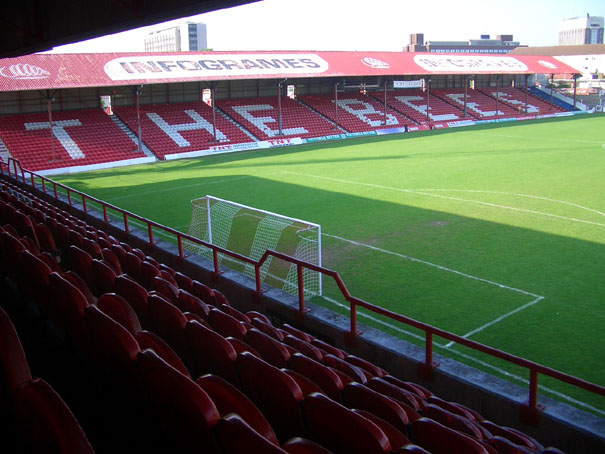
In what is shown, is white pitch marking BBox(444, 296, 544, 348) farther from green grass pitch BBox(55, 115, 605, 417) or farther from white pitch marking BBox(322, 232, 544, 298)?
white pitch marking BBox(322, 232, 544, 298)

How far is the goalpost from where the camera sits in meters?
10.2

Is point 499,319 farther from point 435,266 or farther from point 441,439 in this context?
point 441,439

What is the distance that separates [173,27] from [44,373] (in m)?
210

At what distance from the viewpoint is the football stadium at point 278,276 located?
9.30ft

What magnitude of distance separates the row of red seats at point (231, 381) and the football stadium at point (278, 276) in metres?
0.01

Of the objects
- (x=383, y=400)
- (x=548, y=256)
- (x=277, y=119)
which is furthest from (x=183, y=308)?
(x=277, y=119)

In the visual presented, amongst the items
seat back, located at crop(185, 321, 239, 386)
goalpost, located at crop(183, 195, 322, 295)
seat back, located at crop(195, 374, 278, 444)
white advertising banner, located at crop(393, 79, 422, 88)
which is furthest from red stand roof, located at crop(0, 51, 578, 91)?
seat back, located at crop(195, 374, 278, 444)

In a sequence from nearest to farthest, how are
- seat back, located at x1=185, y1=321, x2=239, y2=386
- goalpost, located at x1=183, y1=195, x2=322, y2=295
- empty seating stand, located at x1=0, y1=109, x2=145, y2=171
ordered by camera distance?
seat back, located at x1=185, y1=321, x2=239, y2=386 → goalpost, located at x1=183, y1=195, x2=322, y2=295 → empty seating stand, located at x1=0, y1=109, x2=145, y2=171

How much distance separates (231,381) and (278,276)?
720cm

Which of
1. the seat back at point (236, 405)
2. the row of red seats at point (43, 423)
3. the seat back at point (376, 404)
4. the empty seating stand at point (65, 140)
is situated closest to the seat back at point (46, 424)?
the row of red seats at point (43, 423)

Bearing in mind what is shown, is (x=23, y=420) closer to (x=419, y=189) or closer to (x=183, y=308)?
(x=183, y=308)

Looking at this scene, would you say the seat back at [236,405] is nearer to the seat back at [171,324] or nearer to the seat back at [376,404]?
the seat back at [376,404]

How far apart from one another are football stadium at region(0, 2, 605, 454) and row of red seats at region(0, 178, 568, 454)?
0.04ft

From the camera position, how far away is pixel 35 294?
4820 mm
